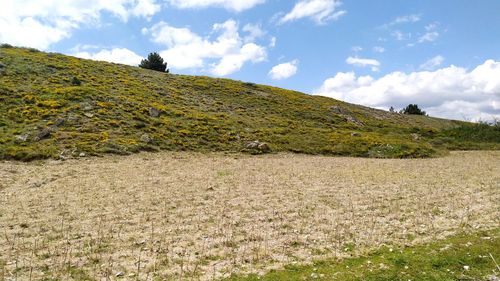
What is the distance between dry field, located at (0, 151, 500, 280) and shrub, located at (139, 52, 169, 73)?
2642 inches

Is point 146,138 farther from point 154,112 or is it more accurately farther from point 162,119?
point 154,112

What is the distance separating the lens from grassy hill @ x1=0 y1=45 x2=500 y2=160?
3912 cm

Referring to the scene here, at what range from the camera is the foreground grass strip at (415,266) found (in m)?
10.2

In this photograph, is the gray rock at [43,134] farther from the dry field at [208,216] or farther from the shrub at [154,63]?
the shrub at [154,63]

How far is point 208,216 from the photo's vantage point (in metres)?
17.0

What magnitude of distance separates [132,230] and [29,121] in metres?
31.8

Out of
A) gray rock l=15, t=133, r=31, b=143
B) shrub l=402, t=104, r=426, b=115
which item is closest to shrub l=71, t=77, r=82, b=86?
gray rock l=15, t=133, r=31, b=143

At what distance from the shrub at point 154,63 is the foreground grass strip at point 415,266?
294 ft

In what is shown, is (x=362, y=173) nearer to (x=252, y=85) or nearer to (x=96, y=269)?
Result: (x=96, y=269)

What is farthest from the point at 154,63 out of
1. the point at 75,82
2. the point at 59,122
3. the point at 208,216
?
the point at 208,216

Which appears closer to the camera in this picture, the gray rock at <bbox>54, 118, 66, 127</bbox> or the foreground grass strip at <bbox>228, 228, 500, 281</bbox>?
the foreground grass strip at <bbox>228, 228, 500, 281</bbox>

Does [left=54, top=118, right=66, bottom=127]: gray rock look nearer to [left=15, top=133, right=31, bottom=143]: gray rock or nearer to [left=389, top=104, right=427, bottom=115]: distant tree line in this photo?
[left=15, top=133, right=31, bottom=143]: gray rock

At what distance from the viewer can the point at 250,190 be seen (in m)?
23.1

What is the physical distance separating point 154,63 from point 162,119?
4895 centimetres
